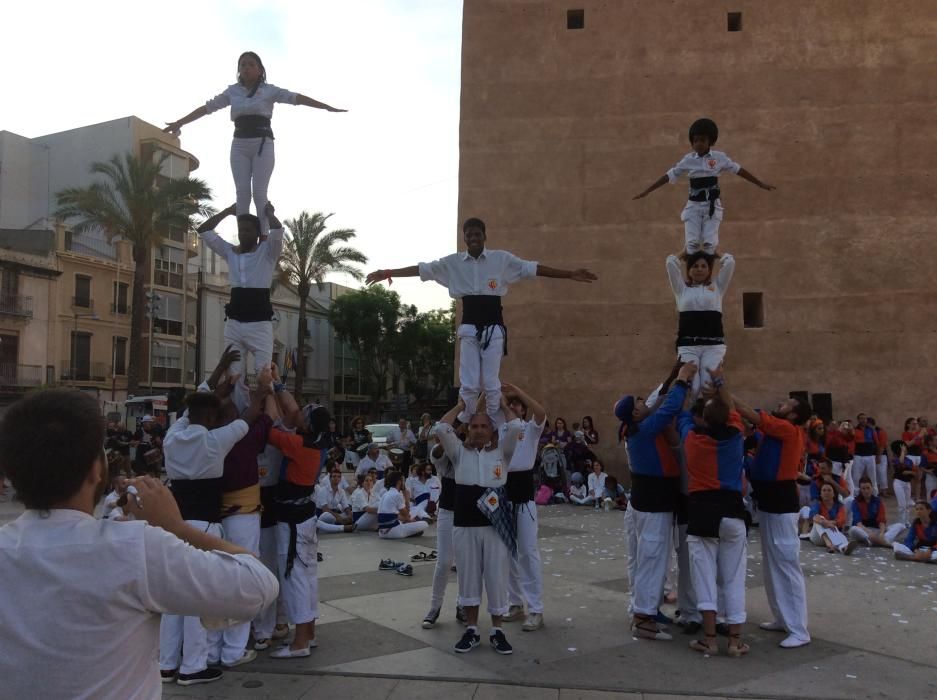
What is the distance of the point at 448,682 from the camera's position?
5.25m

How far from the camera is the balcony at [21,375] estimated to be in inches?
1336

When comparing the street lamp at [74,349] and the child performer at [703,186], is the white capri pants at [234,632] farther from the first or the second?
the street lamp at [74,349]

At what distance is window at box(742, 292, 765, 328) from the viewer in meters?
20.2

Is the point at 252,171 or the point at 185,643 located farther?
the point at 252,171

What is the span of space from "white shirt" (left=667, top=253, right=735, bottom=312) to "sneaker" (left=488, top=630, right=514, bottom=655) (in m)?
→ 3.06

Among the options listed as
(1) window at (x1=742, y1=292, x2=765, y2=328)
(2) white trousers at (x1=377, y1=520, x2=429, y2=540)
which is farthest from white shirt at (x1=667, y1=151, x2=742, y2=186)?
(1) window at (x1=742, y1=292, x2=765, y2=328)

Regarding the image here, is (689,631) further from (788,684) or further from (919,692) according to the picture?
(919,692)

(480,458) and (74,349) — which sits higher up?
(74,349)

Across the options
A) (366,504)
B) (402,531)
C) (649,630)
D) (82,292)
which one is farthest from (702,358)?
(82,292)

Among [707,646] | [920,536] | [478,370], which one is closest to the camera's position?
[707,646]

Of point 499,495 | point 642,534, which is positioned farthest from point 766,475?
point 499,495

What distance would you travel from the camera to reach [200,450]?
17.9 feet

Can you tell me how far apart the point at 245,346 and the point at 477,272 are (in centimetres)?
206

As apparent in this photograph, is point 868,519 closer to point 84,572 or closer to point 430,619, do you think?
point 430,619
